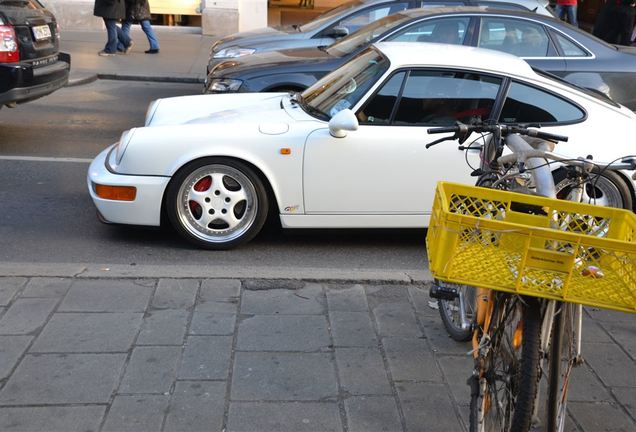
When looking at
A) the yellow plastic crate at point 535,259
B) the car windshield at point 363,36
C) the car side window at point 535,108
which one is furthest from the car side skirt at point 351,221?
the car windshield at point 363,36

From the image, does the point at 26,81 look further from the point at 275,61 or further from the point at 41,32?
the point at 275,61

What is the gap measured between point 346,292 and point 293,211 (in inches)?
37.4

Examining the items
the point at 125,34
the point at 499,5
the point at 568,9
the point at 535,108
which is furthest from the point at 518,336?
the point at 568,9

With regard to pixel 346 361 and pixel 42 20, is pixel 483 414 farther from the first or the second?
pixel 42 20

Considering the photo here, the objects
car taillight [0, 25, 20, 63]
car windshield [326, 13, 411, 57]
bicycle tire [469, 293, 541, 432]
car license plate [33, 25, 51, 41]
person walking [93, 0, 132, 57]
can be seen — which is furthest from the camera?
person walking [93, 0, 132, 57]

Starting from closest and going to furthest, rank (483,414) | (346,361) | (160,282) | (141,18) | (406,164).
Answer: (483,414) < (346,361) < (160,282) < (406,164) < (141,18)

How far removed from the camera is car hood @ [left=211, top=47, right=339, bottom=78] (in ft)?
27.9

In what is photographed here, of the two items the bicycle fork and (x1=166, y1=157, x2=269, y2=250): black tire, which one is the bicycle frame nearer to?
the bicycle fork

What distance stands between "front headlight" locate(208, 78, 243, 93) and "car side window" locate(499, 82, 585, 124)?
327 centimetres

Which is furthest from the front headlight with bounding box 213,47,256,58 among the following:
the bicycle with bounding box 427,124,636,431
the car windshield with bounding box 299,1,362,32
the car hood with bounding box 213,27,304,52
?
the bicycle with bounding box 427,124,636,431

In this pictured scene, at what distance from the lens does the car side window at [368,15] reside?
1063 cm

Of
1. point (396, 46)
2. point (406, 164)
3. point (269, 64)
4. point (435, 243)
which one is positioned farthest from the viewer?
point (269, 64)

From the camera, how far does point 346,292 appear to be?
16.3 ft

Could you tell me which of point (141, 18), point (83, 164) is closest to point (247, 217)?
point (83, 164)
